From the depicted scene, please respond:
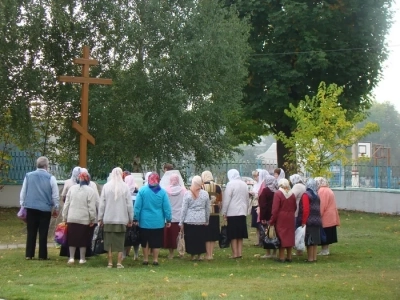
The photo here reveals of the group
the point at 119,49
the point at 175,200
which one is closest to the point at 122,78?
the point at 119,49

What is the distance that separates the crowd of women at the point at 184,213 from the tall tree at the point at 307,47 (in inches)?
754

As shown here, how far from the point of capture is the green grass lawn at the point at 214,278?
11711mm

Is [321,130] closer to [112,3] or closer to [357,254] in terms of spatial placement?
[112,3]

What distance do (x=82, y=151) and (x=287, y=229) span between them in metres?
5.83

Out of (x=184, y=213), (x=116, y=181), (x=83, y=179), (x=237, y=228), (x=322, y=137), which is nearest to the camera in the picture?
(x=116, y=181)

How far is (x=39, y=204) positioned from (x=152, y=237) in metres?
2.31

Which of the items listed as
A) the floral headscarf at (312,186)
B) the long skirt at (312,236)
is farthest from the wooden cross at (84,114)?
the long skirt at (312,236)

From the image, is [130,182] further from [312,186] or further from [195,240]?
[312,186]

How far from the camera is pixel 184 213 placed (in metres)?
16.7

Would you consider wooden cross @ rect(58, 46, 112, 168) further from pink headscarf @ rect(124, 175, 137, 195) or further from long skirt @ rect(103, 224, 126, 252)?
long skirt @ rect(103, 224, 126, 252)

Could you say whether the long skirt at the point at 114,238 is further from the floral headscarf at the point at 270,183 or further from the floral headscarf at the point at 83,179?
the floral headscarf at the point at 270,183

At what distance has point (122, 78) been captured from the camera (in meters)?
29.0

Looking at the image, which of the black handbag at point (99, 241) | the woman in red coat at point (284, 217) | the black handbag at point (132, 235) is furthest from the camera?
the woman in red coat at point (284, 217)

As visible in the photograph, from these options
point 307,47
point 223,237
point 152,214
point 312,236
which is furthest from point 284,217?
point 307,47
